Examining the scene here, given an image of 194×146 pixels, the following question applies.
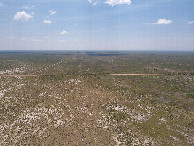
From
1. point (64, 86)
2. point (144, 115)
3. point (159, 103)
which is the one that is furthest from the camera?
point (64, 86)

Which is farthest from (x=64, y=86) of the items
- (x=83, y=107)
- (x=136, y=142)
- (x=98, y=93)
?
(x=136, y=142)

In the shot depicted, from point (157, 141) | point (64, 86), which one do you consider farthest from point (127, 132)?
point (64, 86)

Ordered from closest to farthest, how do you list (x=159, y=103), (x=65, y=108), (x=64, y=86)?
(x=65, y=108) → (x=159, y=103) → (x=64, y=86)

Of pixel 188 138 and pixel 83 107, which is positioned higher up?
pixel 83 107

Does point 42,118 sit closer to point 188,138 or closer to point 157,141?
point 157,141

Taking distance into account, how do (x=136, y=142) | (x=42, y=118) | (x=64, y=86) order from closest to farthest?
(x=136, y=142) < (x=42, y=118) < (x=64, y=86)

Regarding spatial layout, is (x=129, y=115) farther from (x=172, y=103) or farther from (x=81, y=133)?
(x=172, y=103)

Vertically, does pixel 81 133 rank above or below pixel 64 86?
below

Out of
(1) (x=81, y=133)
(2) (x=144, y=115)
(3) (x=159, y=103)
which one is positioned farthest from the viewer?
(3) (x=159, y=103)

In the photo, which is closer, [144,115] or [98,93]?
[144,115]
